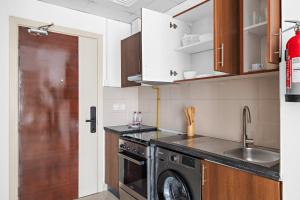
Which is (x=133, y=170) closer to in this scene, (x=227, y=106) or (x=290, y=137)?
(x=227, y=106)

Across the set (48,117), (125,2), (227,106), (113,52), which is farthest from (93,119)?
(227,106)

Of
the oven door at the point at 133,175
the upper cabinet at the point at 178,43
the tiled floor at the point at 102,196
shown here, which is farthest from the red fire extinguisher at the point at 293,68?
the tiled floor at the point at 102,196

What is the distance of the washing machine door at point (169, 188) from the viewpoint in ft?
5.81

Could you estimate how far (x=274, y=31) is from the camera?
1.10 metres

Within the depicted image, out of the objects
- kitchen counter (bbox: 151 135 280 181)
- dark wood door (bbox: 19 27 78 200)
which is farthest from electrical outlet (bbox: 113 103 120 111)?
kitchen counter (bbox: 151 135 280 181)

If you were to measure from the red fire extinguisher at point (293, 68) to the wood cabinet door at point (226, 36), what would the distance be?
0.52 metres

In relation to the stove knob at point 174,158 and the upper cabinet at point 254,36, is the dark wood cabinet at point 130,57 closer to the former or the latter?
the stove knob at point 174,158

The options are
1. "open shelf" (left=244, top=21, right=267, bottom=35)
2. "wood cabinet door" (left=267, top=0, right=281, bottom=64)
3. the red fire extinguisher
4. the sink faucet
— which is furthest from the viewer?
the sink faucet

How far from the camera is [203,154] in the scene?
1.49m

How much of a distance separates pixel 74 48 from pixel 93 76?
43cm

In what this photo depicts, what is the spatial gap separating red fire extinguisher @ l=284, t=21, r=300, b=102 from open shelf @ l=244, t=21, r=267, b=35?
0.52 meters

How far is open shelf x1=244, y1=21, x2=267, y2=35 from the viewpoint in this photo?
143 cm

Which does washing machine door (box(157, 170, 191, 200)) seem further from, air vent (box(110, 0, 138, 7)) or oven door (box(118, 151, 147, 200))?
air vent (box(110, 0, 138, 7))

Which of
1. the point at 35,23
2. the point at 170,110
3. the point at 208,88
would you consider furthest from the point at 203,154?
the point at 35,23
